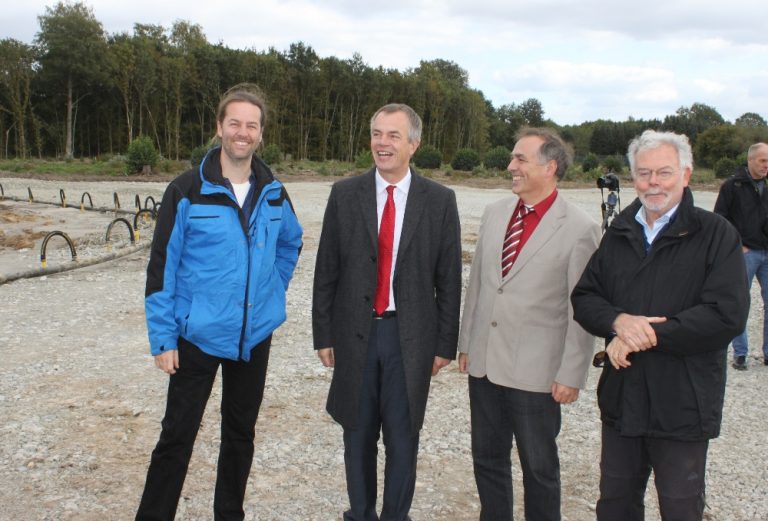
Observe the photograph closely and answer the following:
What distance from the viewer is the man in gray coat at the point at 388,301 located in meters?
3.03

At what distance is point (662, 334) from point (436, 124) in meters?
64.2

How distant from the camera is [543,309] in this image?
2912 millimetres

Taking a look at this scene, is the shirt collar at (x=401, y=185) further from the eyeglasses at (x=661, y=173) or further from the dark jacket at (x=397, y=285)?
the eyeglasses at (x=661, y=173)

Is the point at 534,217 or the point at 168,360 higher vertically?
the point at 534,217

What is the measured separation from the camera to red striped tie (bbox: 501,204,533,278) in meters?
3.01

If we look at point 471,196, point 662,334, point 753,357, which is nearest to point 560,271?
point 662,334

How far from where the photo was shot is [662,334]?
2.41m

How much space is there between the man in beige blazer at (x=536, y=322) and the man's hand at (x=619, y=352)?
28 centimetres

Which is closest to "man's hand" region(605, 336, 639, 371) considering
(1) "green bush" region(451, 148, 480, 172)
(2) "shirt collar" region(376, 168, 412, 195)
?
(2) "shirt collar" region(376, 168, 412, 195)

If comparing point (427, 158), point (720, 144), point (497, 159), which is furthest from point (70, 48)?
point (720, 144)

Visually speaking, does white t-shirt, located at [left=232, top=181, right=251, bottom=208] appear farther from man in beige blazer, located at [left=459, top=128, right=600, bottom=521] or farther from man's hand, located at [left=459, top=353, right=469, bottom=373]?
man's hand, located at [left=459, top=353, right=469, bottom=373]

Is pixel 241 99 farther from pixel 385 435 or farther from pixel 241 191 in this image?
pixel 385 435

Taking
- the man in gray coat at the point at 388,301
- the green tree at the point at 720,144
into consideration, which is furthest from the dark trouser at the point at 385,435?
the green tree at the point at 720,144

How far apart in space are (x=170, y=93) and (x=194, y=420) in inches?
1920
